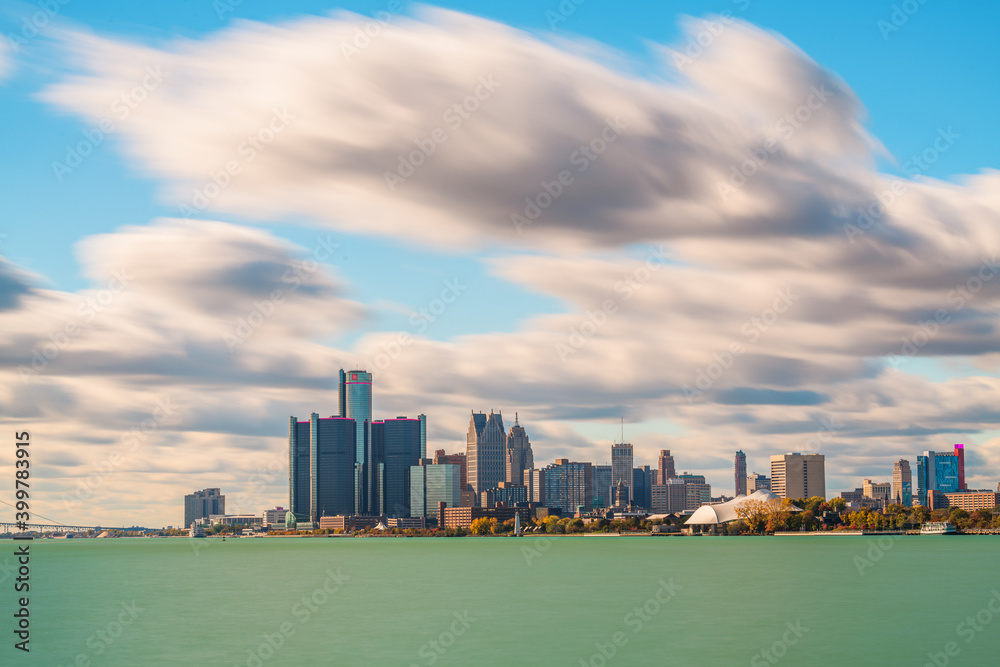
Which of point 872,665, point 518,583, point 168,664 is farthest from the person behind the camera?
point 518,583

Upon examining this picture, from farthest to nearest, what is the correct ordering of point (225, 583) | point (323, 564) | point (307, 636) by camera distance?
point (323, 564) < point (225, 583) < point (307, 636)

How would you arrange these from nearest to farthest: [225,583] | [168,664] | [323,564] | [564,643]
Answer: [168,664]
[564,643]
[225,583]
[323,564]

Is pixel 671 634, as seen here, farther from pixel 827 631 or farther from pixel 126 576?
pixel 126 576

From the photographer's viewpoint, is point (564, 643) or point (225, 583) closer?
point (564, 643)

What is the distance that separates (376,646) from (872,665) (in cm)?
2369

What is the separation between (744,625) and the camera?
5750 cm

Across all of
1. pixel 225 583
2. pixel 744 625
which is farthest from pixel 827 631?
pixel 225 583

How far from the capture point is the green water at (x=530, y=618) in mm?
49062

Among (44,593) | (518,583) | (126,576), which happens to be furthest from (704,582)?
(126,576)

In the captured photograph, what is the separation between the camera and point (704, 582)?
291 feet

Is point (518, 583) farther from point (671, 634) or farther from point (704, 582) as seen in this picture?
point (671, 634)

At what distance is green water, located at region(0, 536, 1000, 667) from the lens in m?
49.1

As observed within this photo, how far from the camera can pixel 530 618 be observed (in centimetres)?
6347

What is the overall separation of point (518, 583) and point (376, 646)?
43.8 meters
